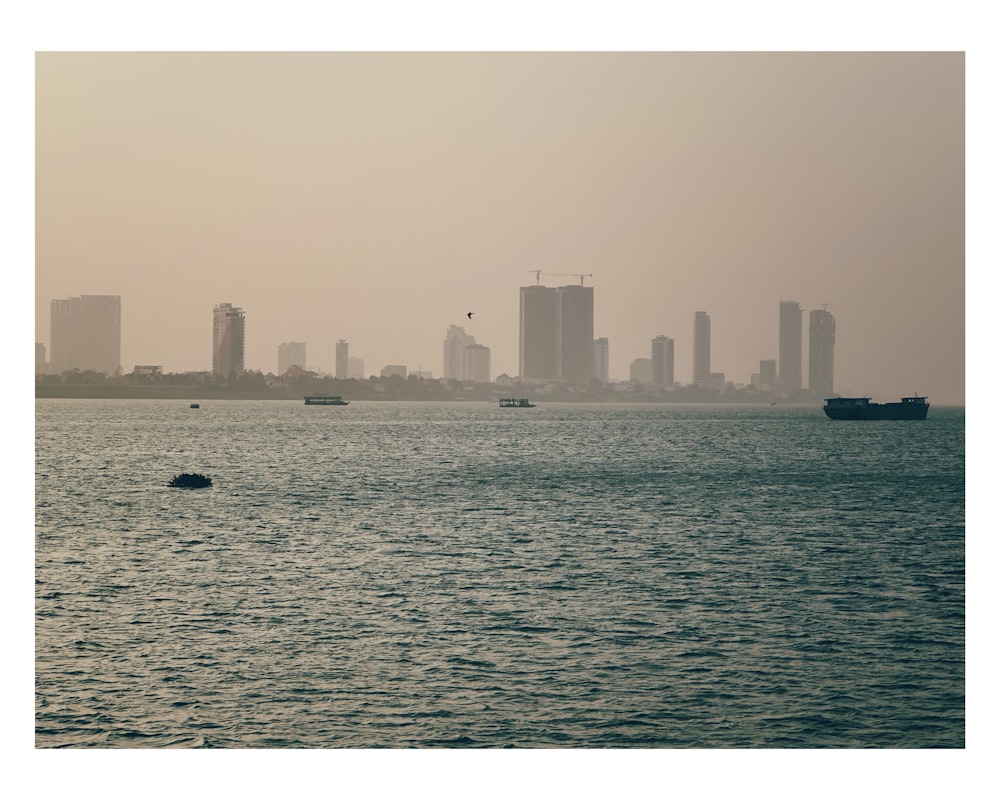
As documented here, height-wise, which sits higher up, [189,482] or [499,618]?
[189,482]

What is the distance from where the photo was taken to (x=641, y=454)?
466 feet

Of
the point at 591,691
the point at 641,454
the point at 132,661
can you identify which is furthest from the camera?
the point at 641,454

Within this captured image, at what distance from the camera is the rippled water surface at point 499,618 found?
1114 inches

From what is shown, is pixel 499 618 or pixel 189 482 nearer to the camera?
pixel 499 618

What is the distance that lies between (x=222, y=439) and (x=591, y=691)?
511 ft

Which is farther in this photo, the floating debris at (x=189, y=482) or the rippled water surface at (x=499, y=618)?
the floating debris at (x=189, y=482)

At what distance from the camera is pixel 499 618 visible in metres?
39.9

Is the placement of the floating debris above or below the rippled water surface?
above

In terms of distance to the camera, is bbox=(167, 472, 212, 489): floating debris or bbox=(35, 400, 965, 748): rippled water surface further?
bbox=(167, 472, 212, 489): floating debris

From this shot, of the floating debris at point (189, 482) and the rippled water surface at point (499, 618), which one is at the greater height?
the floating debris at point (189, 482)

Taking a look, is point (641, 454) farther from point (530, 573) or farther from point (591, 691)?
point (591, 691)

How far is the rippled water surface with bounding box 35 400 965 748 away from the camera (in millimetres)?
28297
